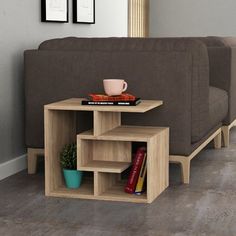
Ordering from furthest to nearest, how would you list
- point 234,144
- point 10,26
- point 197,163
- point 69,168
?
1. point 234,144
2. point 197,163
3. point 10,26
4. point 69,168

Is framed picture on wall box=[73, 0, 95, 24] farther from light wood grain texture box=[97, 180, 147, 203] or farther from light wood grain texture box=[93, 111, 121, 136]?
light wood grain texture box=[97, 180, 147, 203]

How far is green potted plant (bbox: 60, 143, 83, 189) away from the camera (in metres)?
3.04

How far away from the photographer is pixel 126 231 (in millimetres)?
2410

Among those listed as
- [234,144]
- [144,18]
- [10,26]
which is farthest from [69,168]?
[144,18]

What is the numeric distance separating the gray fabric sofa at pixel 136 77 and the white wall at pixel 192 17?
14.2 ft

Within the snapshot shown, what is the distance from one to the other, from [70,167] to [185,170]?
0.62 metres

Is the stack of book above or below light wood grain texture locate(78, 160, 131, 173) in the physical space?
above

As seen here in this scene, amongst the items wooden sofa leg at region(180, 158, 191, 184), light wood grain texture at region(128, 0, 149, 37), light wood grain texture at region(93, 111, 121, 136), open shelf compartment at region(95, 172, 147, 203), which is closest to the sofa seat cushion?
wooden sofa leg at region(180, 158, 191, 184)

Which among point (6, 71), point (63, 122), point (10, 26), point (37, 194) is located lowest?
point (37, 194)

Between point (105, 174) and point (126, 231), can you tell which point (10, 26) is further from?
point (126, 231)

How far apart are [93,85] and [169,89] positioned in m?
0.42

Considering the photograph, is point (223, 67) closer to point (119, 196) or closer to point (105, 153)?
point (105, 153)

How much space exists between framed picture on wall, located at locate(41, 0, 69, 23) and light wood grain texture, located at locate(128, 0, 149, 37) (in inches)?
82.8

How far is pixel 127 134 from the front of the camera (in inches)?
116
